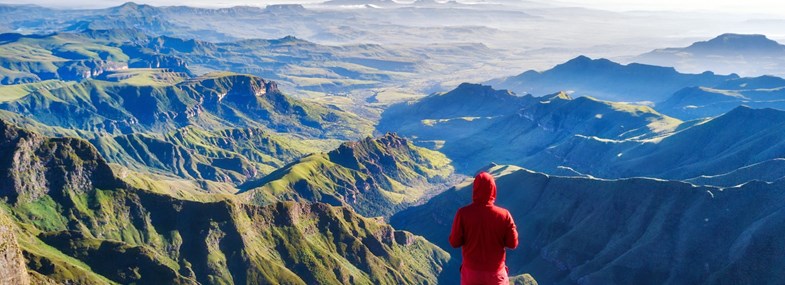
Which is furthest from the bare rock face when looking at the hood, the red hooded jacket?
the hood

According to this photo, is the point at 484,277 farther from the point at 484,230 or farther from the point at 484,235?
the point at 484,230

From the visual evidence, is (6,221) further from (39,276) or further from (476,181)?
(476,181)

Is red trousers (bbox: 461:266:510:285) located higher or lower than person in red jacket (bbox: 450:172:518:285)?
lower

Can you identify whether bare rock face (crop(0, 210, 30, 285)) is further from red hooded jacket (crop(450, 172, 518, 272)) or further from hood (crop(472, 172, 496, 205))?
hood (crop(472, 172, 496, 205))

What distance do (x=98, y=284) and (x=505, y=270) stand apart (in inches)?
7667

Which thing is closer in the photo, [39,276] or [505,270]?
[505,270]

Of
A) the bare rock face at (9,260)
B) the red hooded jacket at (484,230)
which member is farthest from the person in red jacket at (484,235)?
the bare rock face at (9,260)

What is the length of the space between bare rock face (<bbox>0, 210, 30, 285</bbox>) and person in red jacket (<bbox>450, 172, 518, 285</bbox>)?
152 meters

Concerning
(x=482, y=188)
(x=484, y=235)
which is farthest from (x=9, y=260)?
(x=482, y=188)

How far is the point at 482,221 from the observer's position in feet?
93.7

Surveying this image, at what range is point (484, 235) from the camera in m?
28.7

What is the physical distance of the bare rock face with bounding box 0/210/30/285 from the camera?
153500 millimetres

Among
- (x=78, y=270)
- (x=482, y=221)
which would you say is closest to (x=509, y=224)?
(x=482, y=221)

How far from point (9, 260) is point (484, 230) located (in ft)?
512
